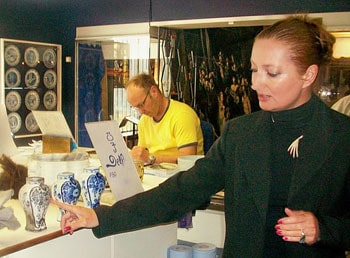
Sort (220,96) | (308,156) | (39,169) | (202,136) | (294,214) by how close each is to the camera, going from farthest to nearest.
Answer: (220,96), (202,136), (39,169), (308,156), (294,214)

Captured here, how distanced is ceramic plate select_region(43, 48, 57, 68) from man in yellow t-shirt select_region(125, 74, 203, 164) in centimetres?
222

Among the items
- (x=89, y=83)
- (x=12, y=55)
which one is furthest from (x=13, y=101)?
(x=89, y=83)

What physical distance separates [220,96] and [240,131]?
312 centimetres

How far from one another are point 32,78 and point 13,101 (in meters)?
0.34

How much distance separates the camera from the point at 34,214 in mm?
1508

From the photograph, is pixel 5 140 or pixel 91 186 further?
pixel 5 140

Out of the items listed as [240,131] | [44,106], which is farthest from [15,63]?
[240,131]

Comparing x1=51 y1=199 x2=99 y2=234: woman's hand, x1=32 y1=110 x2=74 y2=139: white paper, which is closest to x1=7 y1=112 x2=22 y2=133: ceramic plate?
x1=32 y1=110 x2=74 y2=139: white paper

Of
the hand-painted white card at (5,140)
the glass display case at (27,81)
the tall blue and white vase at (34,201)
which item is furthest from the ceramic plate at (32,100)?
the tall blue and white vase at (34,201)

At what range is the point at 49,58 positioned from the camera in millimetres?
5145

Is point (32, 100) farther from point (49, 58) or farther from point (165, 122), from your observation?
point (165, 122)

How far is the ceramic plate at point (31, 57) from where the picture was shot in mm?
4816

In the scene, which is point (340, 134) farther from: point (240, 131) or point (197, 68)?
point (197, 68)

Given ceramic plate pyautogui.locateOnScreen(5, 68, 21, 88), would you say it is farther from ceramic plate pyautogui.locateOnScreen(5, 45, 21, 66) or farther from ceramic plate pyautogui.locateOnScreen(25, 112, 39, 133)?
ceramic plate pyautogui.locateOnScreen(25, 112, 39, 133)
